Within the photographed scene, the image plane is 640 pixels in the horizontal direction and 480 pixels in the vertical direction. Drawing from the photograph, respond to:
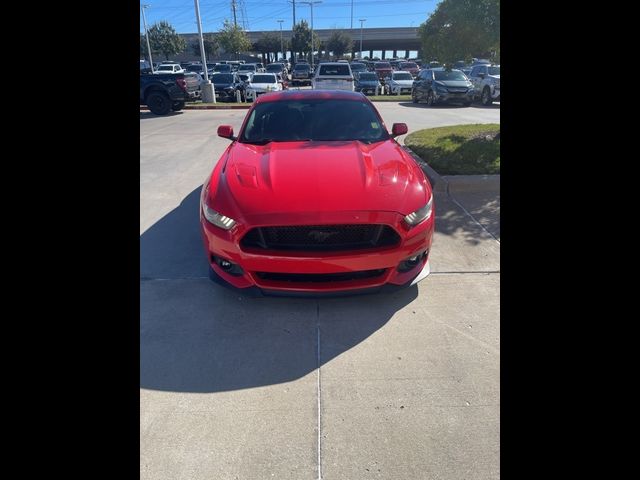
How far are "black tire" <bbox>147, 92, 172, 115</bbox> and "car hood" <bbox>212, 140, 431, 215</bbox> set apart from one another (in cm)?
1327

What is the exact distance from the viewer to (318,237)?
2.69 m

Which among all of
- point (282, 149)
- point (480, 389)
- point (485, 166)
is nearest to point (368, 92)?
point (485, 166)

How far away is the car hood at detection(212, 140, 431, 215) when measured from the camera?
2730 millimetres

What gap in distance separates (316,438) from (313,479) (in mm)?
210

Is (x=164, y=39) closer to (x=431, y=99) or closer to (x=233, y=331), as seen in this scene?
(x=431, y=99)

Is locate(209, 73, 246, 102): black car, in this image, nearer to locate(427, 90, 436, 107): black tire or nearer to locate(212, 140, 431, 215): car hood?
locate(427, 90, 436, 107): black tire

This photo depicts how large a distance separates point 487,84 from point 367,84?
6.98 m

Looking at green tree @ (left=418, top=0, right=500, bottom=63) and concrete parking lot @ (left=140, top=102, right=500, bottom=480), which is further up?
green tree @ (left=418, top=0, right=500, bottom=63)

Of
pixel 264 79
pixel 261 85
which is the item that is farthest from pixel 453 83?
pixel 264 79

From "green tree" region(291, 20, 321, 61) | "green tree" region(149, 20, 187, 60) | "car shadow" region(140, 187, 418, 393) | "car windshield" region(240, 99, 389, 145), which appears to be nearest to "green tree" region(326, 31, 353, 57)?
"green tree" region(291, 20, 321, 61)

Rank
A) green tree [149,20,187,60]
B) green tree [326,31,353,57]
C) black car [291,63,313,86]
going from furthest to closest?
green tree [326,31,353,57] < green tree [149,20,187,60] < black car [291,63,313,86]

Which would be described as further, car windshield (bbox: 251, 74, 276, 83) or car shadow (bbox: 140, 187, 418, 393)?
car windshield (bbox: 251, 74, 276, 83)

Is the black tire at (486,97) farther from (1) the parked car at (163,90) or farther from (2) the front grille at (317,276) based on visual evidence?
(2) the front grille at (317,276)
